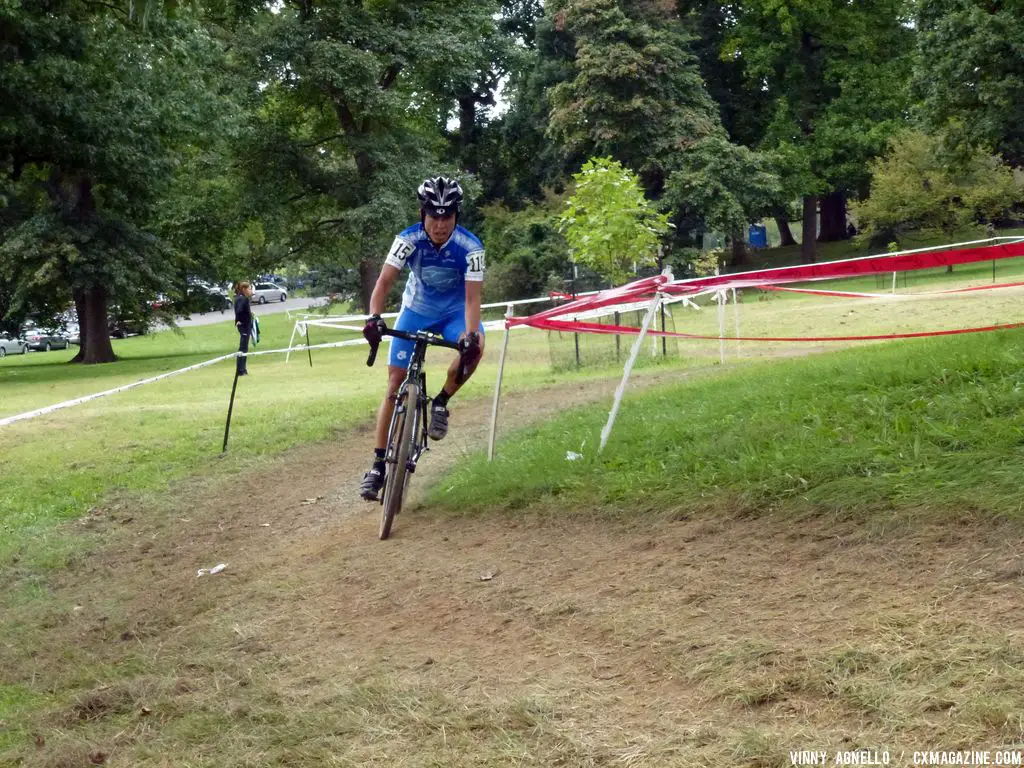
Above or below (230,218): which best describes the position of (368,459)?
below

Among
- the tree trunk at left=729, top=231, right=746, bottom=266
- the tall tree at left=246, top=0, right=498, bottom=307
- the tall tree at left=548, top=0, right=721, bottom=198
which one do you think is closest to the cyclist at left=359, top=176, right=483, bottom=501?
the tall tree at left=246, top=0, right=498, bottom=307

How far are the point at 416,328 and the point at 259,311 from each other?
71816 millimetres

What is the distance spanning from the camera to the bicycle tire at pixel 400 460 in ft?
23.7

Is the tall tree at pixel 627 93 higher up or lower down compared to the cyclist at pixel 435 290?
higher up

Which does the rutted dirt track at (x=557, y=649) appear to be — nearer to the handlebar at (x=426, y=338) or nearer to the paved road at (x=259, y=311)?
the handlebar at (x=426, y=338)

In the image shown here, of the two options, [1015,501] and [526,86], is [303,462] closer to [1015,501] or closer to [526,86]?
[1015,501]

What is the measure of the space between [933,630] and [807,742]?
0.90 metres

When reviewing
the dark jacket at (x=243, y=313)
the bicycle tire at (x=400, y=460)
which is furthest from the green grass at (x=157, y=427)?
the bicycle tire at (x=400, y=460)

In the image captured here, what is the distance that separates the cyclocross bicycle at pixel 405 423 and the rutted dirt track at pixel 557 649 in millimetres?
337

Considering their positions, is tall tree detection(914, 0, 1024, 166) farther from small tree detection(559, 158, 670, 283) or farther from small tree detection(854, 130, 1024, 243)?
small tree detection(559, 158, 670, 283)

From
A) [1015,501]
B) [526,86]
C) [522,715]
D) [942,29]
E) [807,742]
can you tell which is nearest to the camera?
[807,742]

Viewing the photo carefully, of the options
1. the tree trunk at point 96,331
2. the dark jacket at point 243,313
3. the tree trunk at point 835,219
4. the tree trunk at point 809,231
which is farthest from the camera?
the tree trunk at point 835,219

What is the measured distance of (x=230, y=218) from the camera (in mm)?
39781

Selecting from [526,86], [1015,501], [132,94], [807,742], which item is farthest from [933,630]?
[526,86]
